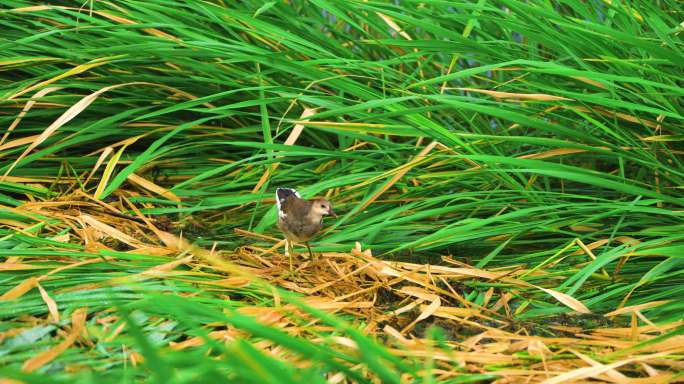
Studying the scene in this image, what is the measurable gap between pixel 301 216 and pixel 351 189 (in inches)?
18.6

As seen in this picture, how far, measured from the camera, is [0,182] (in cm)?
353

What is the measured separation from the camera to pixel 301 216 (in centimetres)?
316

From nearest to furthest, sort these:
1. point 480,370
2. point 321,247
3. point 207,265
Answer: point 480,370, point 207,265, point 321,247

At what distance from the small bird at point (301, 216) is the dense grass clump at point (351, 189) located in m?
0.12

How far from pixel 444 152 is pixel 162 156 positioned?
1.18 m

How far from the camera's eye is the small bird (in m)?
3.18

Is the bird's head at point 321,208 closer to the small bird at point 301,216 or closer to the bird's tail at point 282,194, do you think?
the small bird at point 301,216

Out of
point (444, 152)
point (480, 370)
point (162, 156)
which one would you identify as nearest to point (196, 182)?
point (162, 156)

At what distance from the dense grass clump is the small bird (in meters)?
0.12

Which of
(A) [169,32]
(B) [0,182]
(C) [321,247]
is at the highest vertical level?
(A) [169,32]

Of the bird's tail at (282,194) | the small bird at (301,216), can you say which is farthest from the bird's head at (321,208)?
the bird's tail at (282,194)

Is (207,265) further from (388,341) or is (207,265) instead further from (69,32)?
(69,32)

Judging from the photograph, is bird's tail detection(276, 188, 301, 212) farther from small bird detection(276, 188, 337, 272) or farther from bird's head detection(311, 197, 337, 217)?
bird's head detection(311, 197, 337, 217)

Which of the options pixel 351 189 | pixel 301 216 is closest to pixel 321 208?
pixel 301 216
